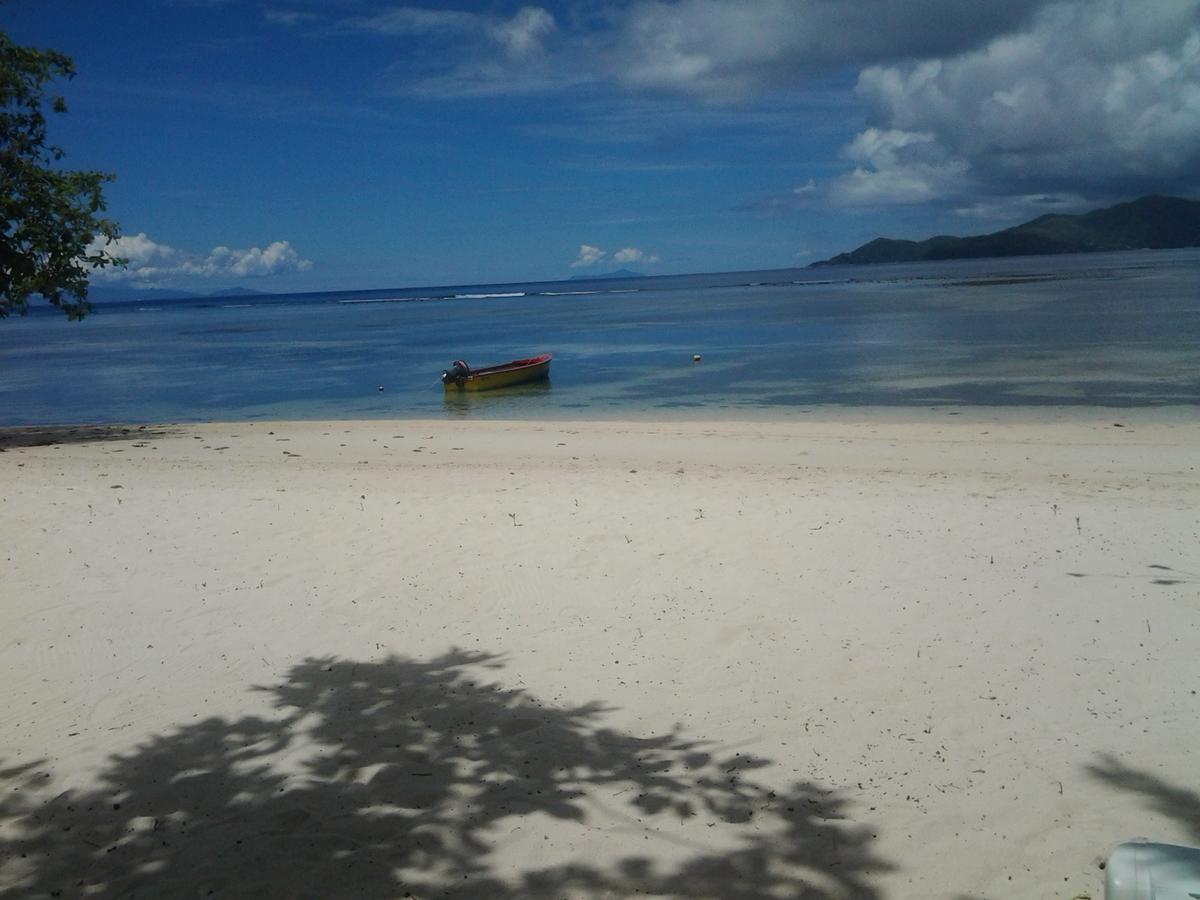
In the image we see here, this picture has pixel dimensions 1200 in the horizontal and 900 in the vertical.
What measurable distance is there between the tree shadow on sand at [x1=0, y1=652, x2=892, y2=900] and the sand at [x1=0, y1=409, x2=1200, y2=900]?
19 millimetres

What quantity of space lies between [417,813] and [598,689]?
165 centimetres

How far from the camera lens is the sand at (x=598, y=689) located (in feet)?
→ 13.7

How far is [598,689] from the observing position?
19.4 ft

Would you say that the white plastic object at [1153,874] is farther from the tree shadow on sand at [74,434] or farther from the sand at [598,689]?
the tree shadow on sand at [74,434]

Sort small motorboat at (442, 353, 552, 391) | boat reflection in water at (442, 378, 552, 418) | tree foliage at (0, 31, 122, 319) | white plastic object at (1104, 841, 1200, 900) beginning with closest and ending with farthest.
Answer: white plastic object at (1104, 841, 1200, 900) < tree foliage at (0, 31, 122, 319) < boat reflection in water at (442, 378, 552, 418) < small motorboat at (442, 353, 552, 391)

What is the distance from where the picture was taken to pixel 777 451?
52.7 feet

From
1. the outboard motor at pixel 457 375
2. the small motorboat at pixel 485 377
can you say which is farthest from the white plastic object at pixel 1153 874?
the outboard motor at pixel 457 375

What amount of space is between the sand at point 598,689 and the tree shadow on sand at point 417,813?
0.02 metres

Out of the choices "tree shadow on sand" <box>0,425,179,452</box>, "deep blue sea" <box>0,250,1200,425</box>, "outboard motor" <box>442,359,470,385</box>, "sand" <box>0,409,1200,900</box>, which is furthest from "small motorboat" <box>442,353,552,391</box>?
"sand" <box>0,409,1200,900</box>

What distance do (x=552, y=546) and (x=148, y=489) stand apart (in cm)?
609

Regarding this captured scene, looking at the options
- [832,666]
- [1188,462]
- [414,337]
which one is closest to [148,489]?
[832,666]

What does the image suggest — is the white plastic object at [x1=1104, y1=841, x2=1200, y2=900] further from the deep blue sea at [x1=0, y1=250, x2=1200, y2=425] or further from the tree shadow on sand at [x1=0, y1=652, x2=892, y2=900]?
the deep blue sea at [x1=0, y1=250, x2=1200, y2=425]

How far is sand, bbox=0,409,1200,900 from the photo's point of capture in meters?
4.17

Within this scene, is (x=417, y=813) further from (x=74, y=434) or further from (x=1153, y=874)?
(x=74, y=434)
